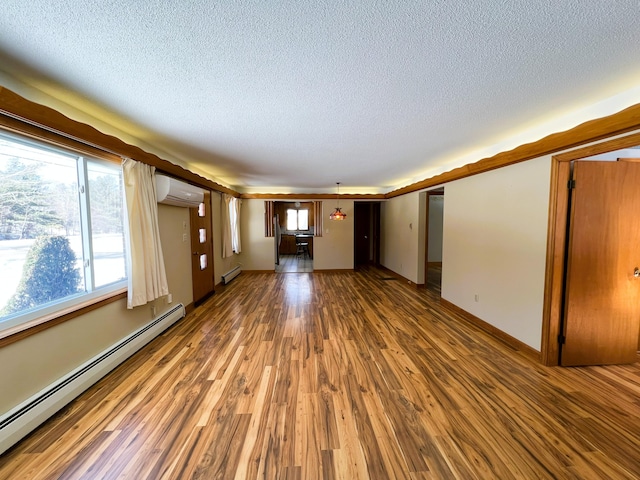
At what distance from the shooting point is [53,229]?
2.00m

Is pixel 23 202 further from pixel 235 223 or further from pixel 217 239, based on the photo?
pixel 235 223

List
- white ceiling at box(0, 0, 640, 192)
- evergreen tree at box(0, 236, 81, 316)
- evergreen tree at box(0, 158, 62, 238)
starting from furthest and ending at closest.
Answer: evergreen tree at box(0, 236, 81, 316)
evergreen tree at box(0, 158, 62, 238)
white ceiling at box(0, 0, 640, 192)

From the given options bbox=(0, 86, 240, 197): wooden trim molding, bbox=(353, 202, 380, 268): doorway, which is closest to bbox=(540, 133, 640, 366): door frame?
bbox=(0, 86, 240, 197): wooden trim molding

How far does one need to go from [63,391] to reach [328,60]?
312 centimetres

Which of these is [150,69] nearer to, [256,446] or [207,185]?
[256,446]

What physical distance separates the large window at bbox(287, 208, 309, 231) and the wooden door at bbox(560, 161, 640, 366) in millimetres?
9882

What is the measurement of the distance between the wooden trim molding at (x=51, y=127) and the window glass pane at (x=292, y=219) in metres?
8.96

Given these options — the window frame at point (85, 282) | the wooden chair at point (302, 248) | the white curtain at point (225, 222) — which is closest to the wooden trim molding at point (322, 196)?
the white curtain at point (225, 222)

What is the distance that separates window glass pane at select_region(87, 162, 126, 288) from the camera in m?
2.40

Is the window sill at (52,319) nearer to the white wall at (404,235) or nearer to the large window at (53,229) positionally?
the large window at (53,229)

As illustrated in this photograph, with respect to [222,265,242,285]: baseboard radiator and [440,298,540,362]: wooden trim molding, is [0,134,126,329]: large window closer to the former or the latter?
[222,265,242,285]: baseboard radiator

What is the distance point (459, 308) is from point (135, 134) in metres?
5.09

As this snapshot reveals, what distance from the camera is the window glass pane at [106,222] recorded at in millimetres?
2402

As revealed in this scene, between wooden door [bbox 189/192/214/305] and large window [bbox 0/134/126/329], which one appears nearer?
large window [bbox 0/134/126/329]
